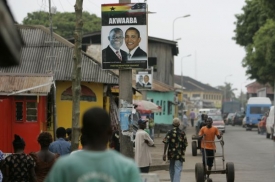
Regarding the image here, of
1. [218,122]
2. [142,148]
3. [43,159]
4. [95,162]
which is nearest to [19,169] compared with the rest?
[43,159]

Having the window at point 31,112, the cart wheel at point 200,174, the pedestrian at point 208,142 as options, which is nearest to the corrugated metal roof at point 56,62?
the window at point 31,112

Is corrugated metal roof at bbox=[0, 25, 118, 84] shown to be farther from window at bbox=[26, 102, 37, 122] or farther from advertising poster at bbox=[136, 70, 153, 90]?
advertising poster at bbox=[136, 70, 153, 90]

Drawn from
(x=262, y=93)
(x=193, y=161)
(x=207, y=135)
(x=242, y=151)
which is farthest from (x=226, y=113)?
(x=207, y=135)

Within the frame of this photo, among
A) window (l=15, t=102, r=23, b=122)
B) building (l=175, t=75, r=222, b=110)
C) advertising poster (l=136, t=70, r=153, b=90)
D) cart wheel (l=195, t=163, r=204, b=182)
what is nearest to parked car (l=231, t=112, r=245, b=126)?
advertising poster (l=136, t=70, r=153, b=90)

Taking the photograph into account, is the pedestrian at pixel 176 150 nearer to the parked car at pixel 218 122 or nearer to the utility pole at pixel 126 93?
the utility pole at pixel 126 93

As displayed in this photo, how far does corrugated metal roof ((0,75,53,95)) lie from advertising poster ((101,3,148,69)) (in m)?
7.49

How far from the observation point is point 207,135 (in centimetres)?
1981

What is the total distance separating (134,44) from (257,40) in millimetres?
52249

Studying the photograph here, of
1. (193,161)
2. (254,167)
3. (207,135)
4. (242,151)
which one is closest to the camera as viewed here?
(207,135)

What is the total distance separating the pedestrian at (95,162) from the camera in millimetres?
4656

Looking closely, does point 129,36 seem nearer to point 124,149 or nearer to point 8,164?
point 124,149

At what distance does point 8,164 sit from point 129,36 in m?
8.83

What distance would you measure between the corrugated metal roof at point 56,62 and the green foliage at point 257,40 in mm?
32322

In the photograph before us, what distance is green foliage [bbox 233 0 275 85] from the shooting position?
66812 mm
